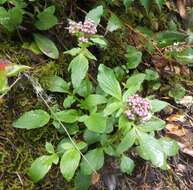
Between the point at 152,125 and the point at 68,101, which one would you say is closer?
the point at 152,125

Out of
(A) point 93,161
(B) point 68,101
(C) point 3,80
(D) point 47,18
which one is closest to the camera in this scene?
(C) point 3,80

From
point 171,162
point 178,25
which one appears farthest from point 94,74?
point 178,25

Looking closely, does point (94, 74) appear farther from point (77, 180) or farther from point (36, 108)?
point (77, 180)

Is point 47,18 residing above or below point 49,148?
above

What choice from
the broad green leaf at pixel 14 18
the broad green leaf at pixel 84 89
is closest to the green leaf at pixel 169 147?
the broad green leaf at pixel 84 89

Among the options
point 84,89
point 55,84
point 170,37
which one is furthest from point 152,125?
point 170,37

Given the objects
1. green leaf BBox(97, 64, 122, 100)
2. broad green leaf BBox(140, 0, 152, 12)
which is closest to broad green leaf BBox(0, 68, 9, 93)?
green leaf BBox(97, 64, 122, 100)

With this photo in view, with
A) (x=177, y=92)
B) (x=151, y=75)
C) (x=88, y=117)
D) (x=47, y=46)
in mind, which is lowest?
(x=177, y=92)

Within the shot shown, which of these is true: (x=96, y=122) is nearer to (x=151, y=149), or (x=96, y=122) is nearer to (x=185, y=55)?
(x=151, y=149)

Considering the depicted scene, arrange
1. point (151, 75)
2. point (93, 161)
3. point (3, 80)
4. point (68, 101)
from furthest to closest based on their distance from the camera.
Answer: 1. point (151, 75)
2. point (68, 101)
3. point (93, 161)
4. point (3, 80)
